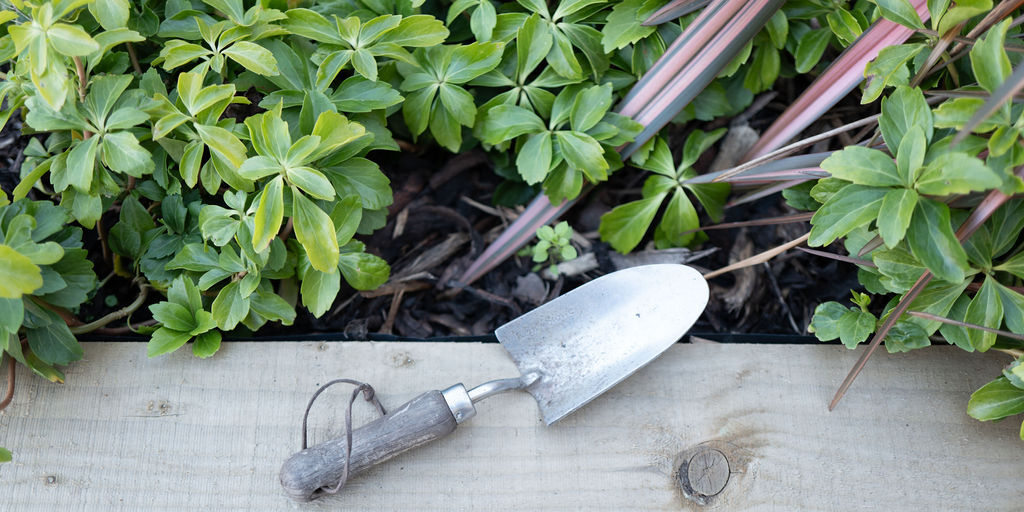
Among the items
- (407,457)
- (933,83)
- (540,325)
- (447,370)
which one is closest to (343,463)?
(407,457)

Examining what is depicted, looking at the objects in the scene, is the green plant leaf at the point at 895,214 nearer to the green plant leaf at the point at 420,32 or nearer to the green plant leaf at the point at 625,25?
the green plant leaf at the point at 625,25

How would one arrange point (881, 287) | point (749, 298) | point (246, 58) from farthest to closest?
1. point (749, 298)
2. point (881, 287)
3. point (246, 58)

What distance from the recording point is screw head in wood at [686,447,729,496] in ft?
4.27

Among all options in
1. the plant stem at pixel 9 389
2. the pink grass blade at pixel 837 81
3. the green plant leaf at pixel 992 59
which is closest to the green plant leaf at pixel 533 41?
the pink grass blade at pixel 837 81

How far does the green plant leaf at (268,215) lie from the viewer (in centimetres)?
114

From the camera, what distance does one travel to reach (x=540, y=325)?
4.64ft

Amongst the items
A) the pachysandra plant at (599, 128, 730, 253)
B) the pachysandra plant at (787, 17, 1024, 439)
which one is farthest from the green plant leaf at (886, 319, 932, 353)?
the pachysandra plant at (599, 128, 730, 253)

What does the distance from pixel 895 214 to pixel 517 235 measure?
2.63ft

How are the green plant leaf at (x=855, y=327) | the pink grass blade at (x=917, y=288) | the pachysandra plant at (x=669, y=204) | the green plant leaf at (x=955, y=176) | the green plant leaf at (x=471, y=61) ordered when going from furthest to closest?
the pachysandra plant at (x=669, y=204), the green plant leaf at (x=471, y=61), the green plant leaf at (x=855, y=327), the pink grass blade at (x=917, y=288), the green plant leaf at (x=955, y=176)

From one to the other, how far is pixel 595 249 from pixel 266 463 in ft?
2.84

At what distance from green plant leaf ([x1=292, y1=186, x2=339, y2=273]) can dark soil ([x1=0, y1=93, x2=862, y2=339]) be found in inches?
14.6

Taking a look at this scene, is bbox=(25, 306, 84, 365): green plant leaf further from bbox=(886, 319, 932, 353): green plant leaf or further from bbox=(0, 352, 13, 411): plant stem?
bbox=(886, 319, 932, 353): green plant leaf

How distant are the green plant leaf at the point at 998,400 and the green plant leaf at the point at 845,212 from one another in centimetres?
42

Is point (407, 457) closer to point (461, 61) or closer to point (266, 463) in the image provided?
point (266, 463)
